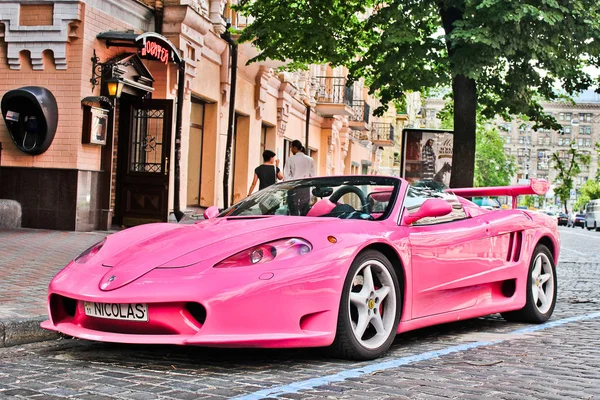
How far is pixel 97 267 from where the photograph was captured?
493cm

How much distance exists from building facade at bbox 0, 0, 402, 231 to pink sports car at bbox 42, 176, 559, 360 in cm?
892

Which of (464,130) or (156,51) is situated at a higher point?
(156,51)

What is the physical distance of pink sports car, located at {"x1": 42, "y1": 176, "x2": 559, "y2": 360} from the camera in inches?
175

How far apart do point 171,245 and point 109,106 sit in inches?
410

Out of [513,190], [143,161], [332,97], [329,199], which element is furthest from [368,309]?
[332,97]

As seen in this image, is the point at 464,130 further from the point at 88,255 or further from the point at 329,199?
the point at 88,255

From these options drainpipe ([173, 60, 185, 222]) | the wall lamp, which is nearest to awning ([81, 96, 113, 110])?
the wall lamp

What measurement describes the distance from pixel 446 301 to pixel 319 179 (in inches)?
49.4

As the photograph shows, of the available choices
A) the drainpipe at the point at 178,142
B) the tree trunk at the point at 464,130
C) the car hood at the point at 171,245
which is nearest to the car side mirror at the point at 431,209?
the car hood at the point at 171,245

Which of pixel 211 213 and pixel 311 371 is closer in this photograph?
pixel 311 371

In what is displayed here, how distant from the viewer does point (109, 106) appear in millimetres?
14820

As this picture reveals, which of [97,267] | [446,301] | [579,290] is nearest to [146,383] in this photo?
[97,267]

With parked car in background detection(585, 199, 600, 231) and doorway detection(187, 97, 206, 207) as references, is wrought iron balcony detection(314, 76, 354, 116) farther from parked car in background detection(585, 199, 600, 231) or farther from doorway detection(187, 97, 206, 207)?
parked car in background detection(585, 199, 600, 231)

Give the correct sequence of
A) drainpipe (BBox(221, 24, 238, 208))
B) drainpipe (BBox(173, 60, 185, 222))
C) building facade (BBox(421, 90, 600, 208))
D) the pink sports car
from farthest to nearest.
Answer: building facade (BBox(421, 90, 600, 208))
drainpipe (BBox(221, 24, 238, 208))
drainpipe (BBox(173, 60, 185, 222))
the pink sports car
